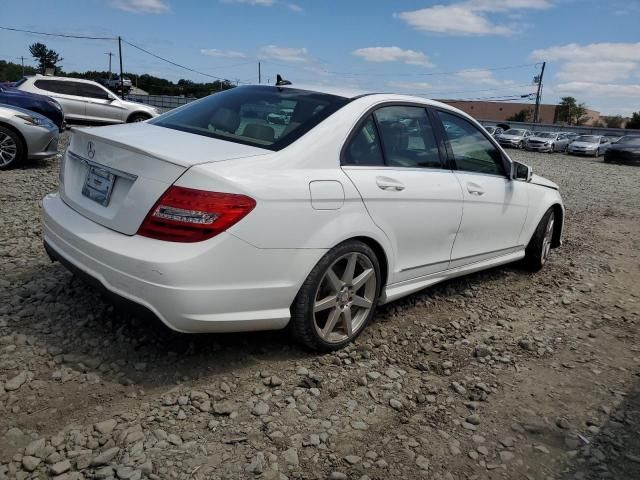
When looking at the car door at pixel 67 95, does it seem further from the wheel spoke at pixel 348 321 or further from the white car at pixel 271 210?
the wheel spoke at pixel 348 321

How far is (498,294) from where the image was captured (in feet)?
15.3

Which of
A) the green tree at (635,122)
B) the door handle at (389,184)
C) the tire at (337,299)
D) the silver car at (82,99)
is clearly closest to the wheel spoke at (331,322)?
the tire at (337,299)

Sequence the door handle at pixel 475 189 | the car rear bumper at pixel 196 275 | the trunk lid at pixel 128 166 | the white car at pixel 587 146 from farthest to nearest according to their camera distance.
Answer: the white car at pixel 587 146, the door handle at pixel 475 189, the trunk lid at pixel 128 166, the car rear bumper at pixel 196 275

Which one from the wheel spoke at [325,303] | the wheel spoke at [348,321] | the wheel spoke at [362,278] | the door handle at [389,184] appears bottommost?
the wheel spoke at [348,321]

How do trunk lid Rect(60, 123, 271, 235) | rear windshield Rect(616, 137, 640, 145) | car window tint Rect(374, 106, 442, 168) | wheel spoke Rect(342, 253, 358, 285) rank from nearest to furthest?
trunk lid Rect(60, 123, 271, 235)
wheel spoke Rect(342, 253, 358, 285)
car window tint Rect(374, 106, 442, 168)
rear windshield Rect(616, 137, 640, 145)

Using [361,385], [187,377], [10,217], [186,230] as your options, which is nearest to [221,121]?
[186,230]

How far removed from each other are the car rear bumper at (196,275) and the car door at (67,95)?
14.2 meters

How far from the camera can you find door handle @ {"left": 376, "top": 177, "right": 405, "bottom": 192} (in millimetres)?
3218

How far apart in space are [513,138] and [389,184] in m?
33.5

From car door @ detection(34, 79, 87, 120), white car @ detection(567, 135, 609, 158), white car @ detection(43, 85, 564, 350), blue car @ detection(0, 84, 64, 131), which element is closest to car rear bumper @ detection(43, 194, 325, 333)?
white car @ detection(43, 85, 564, 350)

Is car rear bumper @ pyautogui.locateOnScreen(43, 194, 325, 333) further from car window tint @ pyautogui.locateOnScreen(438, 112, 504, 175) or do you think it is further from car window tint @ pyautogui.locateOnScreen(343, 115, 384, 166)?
car window tint @ pyautogui.locateOnScreen(438, 112, 504, 175)

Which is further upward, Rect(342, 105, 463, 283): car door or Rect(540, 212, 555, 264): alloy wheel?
Rect(342, 105, 463, 283): car door

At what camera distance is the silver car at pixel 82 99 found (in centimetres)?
1517

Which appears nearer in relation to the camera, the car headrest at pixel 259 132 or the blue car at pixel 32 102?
the car headrest at pixel 259 132
